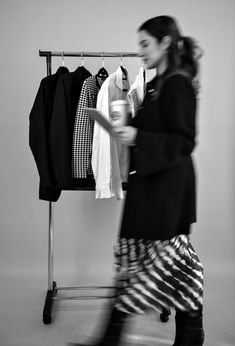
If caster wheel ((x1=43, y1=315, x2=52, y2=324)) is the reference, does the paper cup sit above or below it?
above

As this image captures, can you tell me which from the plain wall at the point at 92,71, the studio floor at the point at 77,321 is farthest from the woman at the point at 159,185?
the plain wall at the point at 92,71

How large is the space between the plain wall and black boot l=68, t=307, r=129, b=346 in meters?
1.75

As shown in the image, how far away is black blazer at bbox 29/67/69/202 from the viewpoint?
7.08ft

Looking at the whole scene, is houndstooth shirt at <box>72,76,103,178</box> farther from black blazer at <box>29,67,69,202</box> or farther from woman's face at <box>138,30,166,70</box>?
woman's face at <box>138,30,166,70</box>

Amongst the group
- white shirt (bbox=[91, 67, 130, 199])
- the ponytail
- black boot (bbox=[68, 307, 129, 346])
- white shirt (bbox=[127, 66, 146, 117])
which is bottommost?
black boot (bbox=[68, 307, 129, 346])

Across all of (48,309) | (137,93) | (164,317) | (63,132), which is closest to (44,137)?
(63,132)

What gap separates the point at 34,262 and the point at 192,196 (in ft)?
6.75

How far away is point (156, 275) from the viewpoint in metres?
1.31

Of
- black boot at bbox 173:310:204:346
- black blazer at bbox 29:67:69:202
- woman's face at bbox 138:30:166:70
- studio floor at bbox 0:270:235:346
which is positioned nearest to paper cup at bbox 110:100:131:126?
woman's face at bbox 138:30:166:70

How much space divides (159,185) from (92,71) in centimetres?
189
